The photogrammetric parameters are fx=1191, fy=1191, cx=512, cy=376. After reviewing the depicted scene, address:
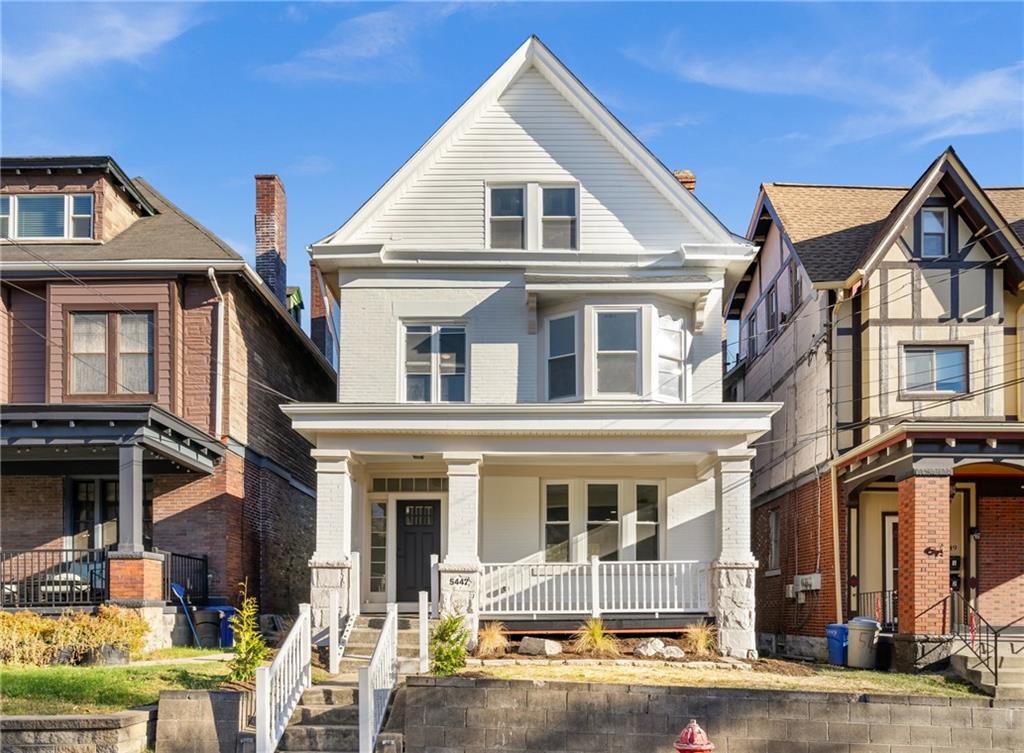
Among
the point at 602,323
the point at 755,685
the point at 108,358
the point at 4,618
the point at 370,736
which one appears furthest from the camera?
the point at 108,358

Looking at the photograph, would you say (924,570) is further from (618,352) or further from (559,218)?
(559,218)

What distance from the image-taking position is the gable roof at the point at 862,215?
2184 cm

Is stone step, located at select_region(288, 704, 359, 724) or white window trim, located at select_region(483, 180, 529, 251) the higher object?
white window trim, located at select_region(483, 180, 529, 251)

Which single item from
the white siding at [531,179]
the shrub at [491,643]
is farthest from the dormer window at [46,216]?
the shrub at [491,643]

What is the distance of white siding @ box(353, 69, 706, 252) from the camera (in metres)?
21.5

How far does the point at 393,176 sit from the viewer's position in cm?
2138

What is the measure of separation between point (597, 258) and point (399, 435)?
4726mm

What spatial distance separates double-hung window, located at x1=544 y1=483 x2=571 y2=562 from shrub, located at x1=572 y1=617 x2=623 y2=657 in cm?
289

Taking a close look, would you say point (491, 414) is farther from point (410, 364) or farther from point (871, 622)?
point (871, 622)

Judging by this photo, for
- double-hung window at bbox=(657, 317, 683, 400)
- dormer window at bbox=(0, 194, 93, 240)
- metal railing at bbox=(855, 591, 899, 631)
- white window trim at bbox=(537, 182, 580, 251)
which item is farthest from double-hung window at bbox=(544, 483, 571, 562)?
dormer window at bbox=(0, 194, 93, 240)

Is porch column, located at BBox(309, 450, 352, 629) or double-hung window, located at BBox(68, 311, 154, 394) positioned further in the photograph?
double-hung window, located at BBox(68, 311, 154, 394)

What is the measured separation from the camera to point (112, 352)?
→ 22.6 metres

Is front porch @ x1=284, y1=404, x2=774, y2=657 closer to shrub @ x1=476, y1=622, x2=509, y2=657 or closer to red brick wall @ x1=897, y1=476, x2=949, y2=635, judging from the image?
shrub @ x1=476, y1=622, x2=509, y2=657

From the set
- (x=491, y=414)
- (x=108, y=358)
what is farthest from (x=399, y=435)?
(x=108, y=358)
